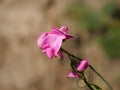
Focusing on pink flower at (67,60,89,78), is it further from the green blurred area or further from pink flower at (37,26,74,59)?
the green blurred area

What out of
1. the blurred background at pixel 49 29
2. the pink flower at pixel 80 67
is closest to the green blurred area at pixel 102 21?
the blurred background at pixel 49 29

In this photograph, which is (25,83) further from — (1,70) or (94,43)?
(94,43)

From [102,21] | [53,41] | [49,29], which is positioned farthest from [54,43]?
[102,21]

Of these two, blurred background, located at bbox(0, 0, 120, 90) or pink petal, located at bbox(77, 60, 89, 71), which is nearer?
pink petal, located at bbox(77, 60, 89, 71)

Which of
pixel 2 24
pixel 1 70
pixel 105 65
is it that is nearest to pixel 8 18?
pixel 2 24

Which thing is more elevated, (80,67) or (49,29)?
(80,67)

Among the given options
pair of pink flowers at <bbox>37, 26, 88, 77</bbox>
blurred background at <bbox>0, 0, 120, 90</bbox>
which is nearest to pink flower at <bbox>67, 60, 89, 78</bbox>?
pair of pink flowers at <bbox>37, 26, 88, 77</bbox>

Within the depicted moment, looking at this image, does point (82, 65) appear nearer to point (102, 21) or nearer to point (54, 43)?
point (54, 43)
